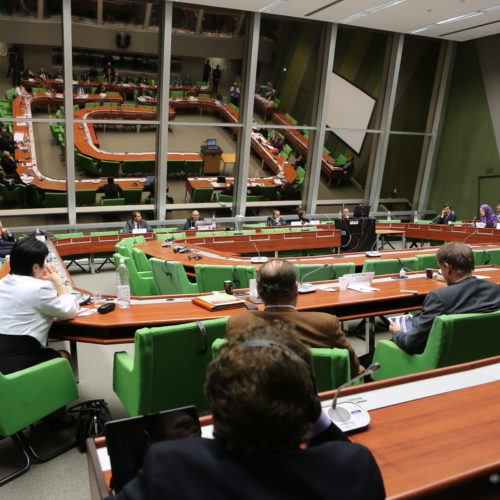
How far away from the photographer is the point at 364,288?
158 inches

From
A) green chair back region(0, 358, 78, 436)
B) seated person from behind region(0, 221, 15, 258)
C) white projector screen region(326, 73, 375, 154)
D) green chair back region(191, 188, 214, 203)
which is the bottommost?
seated person from behind region(0, 221, 15, 258)

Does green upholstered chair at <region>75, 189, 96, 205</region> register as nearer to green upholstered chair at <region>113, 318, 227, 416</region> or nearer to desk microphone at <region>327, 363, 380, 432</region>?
green upholstered chair at <region>113, 318, 227, 416</region>

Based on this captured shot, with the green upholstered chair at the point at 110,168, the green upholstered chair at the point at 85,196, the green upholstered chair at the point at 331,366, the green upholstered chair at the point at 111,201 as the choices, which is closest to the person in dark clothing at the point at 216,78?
the green upholstered chair at the point at 110,168

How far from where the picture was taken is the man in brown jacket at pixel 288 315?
2.17 meters

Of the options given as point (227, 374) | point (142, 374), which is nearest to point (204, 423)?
point (227, 374)

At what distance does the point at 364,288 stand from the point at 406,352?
4.21ft

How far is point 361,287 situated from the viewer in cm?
405

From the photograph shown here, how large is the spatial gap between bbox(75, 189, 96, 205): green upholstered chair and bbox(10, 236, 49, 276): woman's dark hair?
24.2 ft

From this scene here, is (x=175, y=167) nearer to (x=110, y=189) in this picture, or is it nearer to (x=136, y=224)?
(x=110, y=189)

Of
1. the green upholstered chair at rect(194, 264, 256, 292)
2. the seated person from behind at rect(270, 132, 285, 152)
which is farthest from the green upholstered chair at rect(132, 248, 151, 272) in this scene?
the seated person from behind at rect(270, 132, 285, 152)

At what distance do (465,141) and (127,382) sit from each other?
13.2m

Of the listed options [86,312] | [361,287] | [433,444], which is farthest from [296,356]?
[361,287]

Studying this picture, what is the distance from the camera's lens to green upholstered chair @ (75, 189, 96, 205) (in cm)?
988

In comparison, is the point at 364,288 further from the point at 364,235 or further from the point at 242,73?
the point at 242,73
